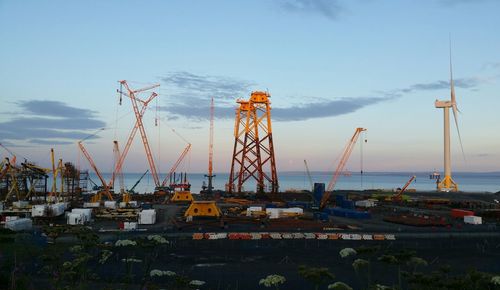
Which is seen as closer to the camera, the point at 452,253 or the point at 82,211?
the point at 452,253

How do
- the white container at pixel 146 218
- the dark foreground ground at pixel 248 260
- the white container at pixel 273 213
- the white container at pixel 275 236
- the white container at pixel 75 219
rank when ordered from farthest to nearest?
the white container at pixel 273 213, the white container at pixel 146 218, the white container at pixel 75 219, the white container at pixel 275 236, the dark foreground ground at pixel 248 260

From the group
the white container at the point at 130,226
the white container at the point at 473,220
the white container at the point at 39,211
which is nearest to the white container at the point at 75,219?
the white container at the point at 39,211

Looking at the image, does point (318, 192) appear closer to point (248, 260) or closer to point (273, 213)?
point (273, 213)

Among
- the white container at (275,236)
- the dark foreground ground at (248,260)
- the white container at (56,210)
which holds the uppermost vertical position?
the white container at (56,210)

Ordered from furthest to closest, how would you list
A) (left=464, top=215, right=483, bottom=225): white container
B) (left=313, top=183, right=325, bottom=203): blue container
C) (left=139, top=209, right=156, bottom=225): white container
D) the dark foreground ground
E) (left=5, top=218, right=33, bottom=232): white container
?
1. (left=313, top=183, right=325, bottom=203): blue container
2. (left=464, top=215, right=483, bottom=225): white container
3. (left=139, top=209, right=156, bottom=225): white container
4. (left=5, top=218, right=33, bottom=232): white container
5. the dark foreground ground

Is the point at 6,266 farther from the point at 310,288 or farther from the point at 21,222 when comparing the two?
the point at 21,222

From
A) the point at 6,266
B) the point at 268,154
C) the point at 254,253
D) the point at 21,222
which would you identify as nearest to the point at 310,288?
the point at 254,253

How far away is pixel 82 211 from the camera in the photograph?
6494 centimetres

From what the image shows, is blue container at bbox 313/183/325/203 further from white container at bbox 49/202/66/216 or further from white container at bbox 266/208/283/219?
white container at bbox 49/202/66/216

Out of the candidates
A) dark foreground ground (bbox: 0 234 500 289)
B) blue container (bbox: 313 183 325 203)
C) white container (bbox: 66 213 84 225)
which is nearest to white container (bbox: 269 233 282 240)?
dark foreground ground (bbox: 0 234 500 289)

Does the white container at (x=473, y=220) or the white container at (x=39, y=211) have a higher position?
the white container at (x=39, y=211)

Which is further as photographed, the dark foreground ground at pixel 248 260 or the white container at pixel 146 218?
the white container at pixel 146 218

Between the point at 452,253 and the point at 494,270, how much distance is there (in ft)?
22.6

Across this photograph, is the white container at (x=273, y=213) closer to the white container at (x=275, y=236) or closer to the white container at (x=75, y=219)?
the white container at (x=275, y=236)
